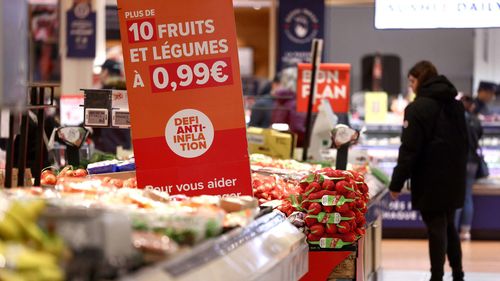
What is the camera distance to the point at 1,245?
3283 mm

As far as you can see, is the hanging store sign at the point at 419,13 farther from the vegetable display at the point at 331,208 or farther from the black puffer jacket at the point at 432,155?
the vegetable display at the point at 331,208

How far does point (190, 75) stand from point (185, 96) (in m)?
0.12

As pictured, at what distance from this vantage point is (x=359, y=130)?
31.1 feet

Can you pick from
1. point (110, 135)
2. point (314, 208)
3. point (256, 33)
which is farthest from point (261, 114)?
point (256, 33)

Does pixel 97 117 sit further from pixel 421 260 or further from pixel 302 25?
pixel 302 25

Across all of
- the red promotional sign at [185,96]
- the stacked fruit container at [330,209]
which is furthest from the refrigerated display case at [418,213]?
the red promotional sign at [185,96]

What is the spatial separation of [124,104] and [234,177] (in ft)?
4.13

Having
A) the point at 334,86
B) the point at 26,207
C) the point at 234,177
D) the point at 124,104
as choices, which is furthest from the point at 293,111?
the point at 26,207

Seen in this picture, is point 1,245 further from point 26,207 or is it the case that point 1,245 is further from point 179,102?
point 179,102

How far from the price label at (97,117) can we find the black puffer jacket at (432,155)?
237 cm

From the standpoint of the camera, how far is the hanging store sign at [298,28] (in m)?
15.4

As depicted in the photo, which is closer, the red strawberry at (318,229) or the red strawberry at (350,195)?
the red strawberry at (318,229)

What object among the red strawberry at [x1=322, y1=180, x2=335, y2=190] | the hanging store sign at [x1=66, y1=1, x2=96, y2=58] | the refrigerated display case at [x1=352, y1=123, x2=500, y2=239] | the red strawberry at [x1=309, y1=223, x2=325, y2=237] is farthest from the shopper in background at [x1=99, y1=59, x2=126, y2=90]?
the red strawberry at [x1=309, y1=223, x2=325, y2=237]

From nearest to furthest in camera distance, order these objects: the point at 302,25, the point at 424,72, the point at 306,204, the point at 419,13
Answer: the point at 306,204
the point at 419,13
the point at 424,72
the point at 302,25
